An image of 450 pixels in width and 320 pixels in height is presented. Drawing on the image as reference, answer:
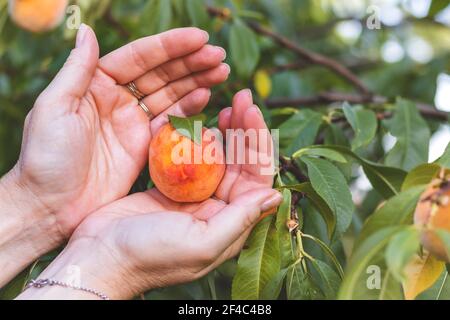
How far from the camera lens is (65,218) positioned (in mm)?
929

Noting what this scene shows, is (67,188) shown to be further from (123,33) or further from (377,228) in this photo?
(123,33)

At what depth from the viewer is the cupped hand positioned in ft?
2.89

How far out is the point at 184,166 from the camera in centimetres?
87

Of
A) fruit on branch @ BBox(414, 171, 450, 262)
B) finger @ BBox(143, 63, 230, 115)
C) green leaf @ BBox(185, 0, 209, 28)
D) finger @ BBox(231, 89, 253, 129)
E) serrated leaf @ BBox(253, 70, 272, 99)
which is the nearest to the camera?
fruit on branch @ BBox(414, 171, 450, 262)

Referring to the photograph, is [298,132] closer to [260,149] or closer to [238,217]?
[260,149]

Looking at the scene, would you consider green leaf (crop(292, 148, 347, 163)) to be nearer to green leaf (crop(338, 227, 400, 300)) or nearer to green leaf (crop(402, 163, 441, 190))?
green leaf (crop(402, 163, 441, 190))

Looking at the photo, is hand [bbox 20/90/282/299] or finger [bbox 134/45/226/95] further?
finger [bbox 134/45/226/95]

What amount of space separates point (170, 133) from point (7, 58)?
4.28 feet

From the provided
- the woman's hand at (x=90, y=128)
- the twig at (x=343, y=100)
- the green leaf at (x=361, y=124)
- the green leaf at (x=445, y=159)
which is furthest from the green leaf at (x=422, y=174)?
the twig at (x=343, y=100)

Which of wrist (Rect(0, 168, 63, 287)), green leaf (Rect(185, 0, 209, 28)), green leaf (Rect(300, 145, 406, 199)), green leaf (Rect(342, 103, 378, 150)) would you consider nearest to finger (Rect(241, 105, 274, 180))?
green leaf (Rect(300, 145, 406, 199))

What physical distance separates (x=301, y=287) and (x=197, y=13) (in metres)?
0.74

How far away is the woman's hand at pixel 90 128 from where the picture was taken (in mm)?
885

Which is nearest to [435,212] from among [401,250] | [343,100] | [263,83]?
[401,250]

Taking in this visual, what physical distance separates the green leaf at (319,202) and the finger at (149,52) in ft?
0.94
